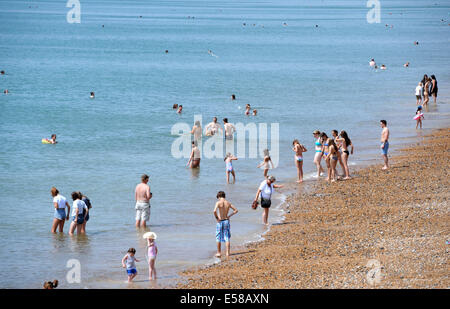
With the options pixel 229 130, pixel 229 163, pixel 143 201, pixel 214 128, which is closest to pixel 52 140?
pixel 214 128

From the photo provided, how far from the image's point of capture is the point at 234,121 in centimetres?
3806

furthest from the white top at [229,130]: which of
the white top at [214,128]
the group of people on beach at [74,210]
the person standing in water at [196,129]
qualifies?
the group of people on beach at [74,210]

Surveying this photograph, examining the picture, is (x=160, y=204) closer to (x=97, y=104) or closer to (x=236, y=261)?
(x=236, y=261)

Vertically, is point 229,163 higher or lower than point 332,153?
lower

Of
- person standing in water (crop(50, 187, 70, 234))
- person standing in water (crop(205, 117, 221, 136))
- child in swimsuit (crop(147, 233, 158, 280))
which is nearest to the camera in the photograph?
child in swimsuit (crop(147, 233, 158, 280))

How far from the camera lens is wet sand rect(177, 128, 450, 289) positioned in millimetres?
12641

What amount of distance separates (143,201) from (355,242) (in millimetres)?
6019

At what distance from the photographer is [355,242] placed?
49.6 feet

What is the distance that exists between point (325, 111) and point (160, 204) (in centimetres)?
2148

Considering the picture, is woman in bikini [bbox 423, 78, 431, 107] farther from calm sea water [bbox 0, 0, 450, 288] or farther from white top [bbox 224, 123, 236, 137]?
white top [bbox 224, 123, 236, 137]

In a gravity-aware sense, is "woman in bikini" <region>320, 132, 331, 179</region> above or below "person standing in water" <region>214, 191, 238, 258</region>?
above

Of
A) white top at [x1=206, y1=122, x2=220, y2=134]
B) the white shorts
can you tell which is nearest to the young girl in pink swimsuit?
the white shorts

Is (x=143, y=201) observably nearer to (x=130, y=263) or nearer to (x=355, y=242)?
(x=130, y=263)
